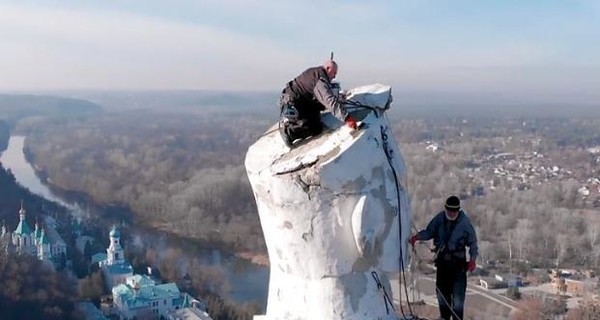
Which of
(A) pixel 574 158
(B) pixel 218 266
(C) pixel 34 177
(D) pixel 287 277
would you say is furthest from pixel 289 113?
(A) pixel 574 158

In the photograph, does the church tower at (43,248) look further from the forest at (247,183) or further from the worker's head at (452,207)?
the worker's head at (452,207)

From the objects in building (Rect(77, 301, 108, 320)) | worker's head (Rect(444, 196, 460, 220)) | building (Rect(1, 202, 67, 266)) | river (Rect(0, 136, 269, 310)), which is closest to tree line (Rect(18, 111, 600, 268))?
river (Rect(0, 136, 269, 310))

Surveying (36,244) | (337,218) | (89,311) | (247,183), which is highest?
(337,218)

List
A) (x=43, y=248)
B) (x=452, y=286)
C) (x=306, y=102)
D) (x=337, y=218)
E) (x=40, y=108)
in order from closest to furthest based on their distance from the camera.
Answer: (x=337, y=218), (x=306, y=102), (x=452, y=286), (x=43, y=248), (x=40, y=108)

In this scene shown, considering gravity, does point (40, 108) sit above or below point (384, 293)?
below

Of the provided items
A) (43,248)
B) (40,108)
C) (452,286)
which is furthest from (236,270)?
(40,108)

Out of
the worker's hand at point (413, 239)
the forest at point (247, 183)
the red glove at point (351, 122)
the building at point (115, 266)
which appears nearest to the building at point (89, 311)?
the forest at point (247, 183)

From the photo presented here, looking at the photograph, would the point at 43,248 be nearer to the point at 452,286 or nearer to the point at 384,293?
the point at 452,286
